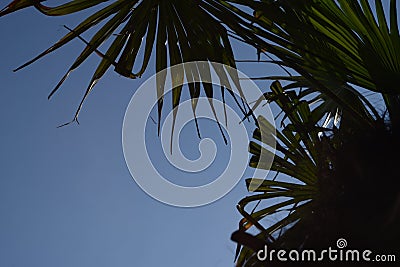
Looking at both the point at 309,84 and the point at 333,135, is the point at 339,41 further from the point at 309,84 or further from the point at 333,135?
the point at 333,135

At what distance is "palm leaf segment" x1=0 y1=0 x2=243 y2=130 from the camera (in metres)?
1.94

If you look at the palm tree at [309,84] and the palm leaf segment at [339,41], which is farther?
the palm leaf segment at [339,41]

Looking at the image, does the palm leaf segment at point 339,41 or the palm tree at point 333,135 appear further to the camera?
the palm leaf segment at point 339,41

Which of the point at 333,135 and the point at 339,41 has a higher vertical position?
the point at 339,41

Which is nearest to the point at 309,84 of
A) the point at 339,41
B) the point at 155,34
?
the point at 339,41

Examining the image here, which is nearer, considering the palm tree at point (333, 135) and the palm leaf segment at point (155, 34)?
the palm tree at point (333, 135)

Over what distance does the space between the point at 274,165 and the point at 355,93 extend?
0.47 m

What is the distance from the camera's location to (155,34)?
215 centimetres

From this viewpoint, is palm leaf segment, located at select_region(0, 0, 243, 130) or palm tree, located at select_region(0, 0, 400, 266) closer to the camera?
palm tree, located at select_region(0, 0, 400, 266)

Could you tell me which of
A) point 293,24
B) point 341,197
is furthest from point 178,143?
point 341,197

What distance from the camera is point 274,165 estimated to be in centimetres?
204

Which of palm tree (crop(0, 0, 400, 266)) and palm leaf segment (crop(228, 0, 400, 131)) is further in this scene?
palm leaf segment (crop(228, 0, 400, 131))

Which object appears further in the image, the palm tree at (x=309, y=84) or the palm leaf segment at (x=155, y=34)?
the palm leaf segment at (x=155, y=34)

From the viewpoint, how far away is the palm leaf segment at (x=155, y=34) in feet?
6.37
